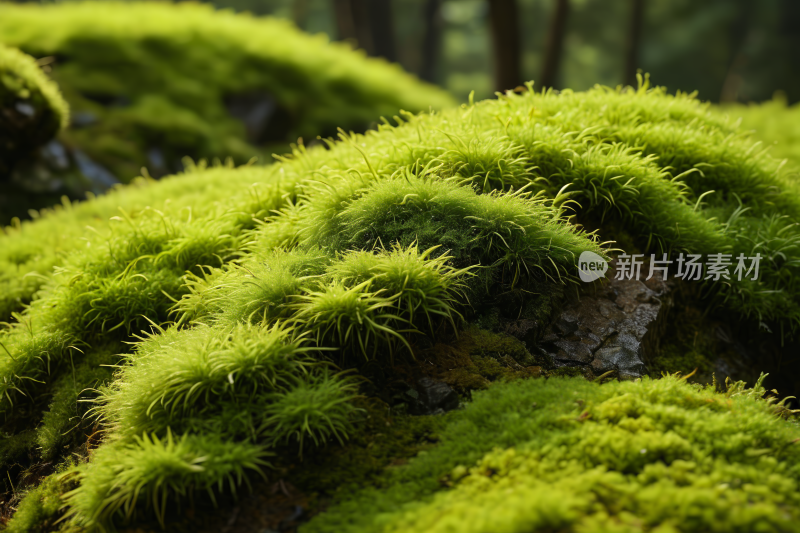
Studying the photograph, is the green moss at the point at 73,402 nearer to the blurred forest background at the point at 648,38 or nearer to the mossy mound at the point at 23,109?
the mossy mound at the point at 23,109

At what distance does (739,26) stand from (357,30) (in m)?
13.5

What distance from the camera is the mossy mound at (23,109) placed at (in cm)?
556

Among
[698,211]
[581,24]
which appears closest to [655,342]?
[698,211]

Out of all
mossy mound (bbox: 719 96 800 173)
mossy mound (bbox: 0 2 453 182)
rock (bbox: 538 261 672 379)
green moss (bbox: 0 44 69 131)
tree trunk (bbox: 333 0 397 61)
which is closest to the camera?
rock (bbox: 538 261 672 379)

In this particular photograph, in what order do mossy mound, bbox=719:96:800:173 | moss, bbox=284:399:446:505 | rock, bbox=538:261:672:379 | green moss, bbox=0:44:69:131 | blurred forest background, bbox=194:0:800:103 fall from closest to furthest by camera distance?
A: moss, bbox=284:399:446:505
rock, bbox=538:261:672:379
green moss, bbox=0:44:69:131
mossy mound, bbox=719:96:800:173
blurred forest background, bbox=194:0:800:103

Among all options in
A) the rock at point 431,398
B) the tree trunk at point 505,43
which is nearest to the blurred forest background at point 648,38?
the tree trunk at point 505,43

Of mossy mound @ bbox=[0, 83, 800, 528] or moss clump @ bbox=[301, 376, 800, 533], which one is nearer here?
moss clump @ bbox=[301, 376, 800, 533]

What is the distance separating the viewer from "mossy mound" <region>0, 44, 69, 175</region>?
18.2 feet

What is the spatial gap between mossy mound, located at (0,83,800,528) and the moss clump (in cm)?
6

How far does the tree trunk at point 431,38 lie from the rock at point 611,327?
65.7 ft

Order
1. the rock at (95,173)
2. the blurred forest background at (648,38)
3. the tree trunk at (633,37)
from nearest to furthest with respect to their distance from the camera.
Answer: the rock at (95,173) → the tree trunk at (633,37) → the blurred forest background at (648,38)

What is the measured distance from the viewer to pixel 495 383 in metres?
2.62
